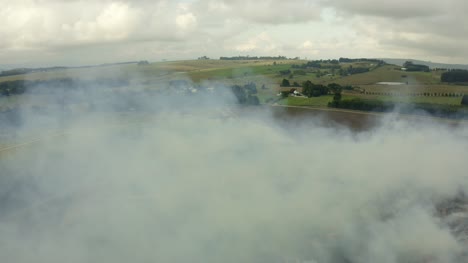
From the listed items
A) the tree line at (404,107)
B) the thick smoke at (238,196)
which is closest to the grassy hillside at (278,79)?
the tree line at (404,107)

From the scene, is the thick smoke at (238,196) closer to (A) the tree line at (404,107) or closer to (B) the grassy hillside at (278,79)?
(A) the tree line at (404,107)

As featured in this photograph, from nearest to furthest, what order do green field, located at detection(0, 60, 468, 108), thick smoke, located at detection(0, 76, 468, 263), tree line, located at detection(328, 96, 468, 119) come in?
1. thick smoke, located at detection(0, 76, 468, 263)
2. tree line, located at detection(328, 96, 468, 119)
3. green field, located at detection(0, 60, 468, 108)

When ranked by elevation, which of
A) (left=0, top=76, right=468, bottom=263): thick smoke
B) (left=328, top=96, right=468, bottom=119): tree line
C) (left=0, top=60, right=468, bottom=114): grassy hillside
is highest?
(left=0, top=60, right=468, bottom=114): grassy hillside

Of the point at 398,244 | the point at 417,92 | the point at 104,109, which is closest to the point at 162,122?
the point at 104,109

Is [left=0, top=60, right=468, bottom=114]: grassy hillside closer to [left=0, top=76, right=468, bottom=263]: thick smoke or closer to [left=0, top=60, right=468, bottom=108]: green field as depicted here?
[left=0, top=60, right=468, bottom=108]: green field

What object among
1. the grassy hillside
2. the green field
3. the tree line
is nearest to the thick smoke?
the tree line

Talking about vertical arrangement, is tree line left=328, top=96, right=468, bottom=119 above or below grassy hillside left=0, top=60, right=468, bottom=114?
below

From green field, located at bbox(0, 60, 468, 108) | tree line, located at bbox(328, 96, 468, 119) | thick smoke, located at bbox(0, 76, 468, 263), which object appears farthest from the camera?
green field, located at bbox(0, 60, 468, 108)

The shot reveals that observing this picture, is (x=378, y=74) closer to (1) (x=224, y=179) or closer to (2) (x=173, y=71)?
(2) (x=173, y=71)
